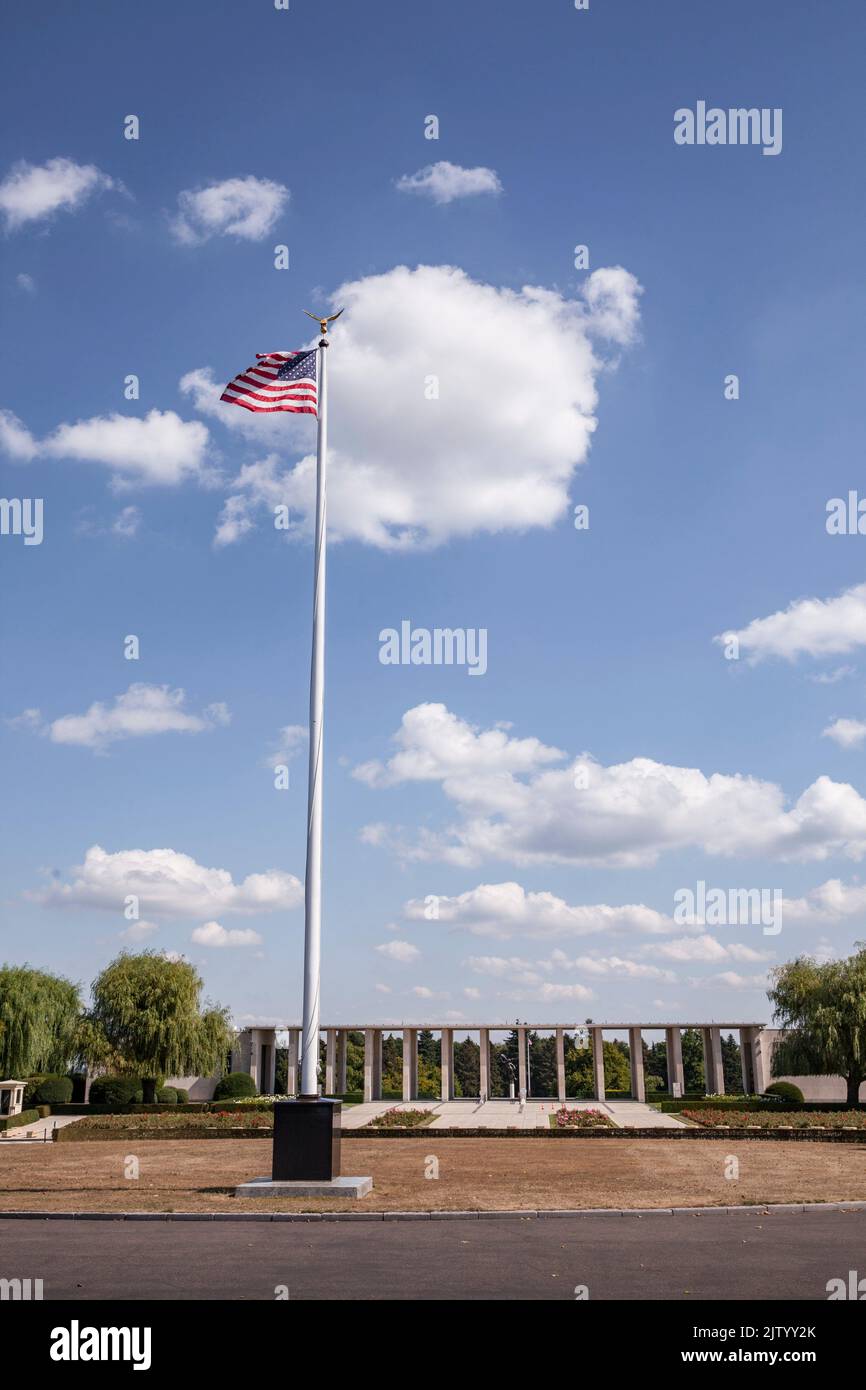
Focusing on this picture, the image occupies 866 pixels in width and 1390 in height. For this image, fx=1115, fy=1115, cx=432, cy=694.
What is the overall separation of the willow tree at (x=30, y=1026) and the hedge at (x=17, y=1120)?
176 inches

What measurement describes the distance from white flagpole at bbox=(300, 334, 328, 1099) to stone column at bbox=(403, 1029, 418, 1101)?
4273 cm

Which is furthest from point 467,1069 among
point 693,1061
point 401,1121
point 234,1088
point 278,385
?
point 278,385

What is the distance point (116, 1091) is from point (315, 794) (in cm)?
3493

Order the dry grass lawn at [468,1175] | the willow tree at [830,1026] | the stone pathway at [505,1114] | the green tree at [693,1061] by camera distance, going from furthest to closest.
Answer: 1. the green tree at [693,1061]
2. the willow tree at [830,1026]
3. the stone pathway at [505,1114]
4. the dry grass lawn at [468,1175]

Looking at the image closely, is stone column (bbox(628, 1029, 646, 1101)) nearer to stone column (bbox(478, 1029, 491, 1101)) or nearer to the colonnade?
the colonnade

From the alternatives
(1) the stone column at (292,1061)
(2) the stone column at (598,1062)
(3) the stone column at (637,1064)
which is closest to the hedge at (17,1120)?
(1) the stone column at (292,1061)

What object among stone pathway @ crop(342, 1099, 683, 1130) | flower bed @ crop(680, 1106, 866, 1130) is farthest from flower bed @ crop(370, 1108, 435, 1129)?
flower bed @ crop(680, 1106, 866, 1130)

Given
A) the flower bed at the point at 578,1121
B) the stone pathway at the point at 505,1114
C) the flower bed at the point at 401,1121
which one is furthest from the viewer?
the stone pathway at the point at 505,1114

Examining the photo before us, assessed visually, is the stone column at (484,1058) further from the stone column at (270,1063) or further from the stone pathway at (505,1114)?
the stone column at (270,1063)

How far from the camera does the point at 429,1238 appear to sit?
1302 cm

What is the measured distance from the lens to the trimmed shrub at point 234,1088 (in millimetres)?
51719
